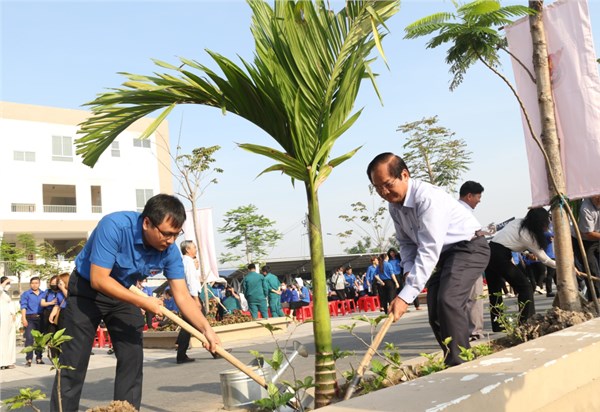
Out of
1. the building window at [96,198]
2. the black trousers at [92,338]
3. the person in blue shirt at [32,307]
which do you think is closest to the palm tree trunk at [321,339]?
the black trousers at [92,338]

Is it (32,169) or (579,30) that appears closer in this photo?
(579,30)

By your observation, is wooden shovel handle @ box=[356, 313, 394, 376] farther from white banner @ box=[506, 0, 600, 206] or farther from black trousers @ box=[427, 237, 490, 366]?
white banner @ box=[506, 0, 600, 206]

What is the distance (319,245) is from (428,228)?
2.64 feet

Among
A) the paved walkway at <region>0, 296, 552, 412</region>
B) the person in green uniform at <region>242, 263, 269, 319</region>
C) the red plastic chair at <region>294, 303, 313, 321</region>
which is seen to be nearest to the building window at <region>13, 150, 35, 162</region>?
the red plastic chair at <region>294, 303, 313, 321</region>

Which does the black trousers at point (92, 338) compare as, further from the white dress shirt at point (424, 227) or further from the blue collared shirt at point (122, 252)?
the white dress shirt at point (424, 227)

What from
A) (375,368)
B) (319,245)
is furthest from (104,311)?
(375,368)

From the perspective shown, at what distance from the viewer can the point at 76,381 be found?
12.9 feet

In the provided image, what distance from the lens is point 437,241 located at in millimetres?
4129

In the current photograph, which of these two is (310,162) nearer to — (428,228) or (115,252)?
(428,228)

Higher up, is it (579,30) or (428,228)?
(579,30)

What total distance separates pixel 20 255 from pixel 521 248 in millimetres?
34084

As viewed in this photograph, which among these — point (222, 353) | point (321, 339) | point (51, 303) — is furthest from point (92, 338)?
point (51, 303)

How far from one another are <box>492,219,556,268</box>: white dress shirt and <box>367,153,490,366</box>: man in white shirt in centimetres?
291

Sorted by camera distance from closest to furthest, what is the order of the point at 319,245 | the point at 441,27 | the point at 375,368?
1. the point at 375,368
2. the point at 319,245
3. the point at 441,27
